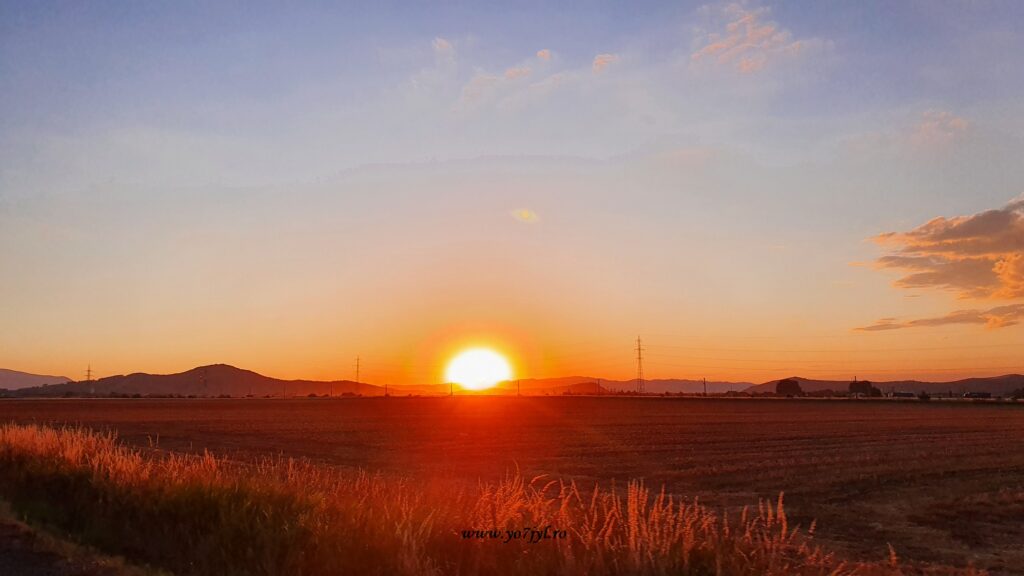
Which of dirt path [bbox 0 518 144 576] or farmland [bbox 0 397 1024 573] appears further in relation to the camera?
farmland [bbox 0 397 1024 573]

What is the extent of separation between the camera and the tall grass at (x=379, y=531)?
7.32m

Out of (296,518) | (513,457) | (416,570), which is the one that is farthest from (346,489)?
(513,457)

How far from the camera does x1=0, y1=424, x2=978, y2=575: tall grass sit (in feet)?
24.0

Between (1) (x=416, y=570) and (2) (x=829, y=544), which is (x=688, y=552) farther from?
(2) (x=829, y=544)

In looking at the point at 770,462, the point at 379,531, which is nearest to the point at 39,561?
the point at 379,531

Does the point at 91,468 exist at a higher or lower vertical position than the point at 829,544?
higher

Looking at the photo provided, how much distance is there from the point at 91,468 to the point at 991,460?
33.1m

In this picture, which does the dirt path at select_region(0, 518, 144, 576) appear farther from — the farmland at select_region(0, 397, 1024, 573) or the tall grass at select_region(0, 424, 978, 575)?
the farmland at select_region(0, 397, 1024, 573)

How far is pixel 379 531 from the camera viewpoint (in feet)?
28.3

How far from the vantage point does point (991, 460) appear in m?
31.2

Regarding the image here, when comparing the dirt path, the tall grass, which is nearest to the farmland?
the tall grass

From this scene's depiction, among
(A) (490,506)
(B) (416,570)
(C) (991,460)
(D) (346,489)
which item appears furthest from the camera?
(C) (991,460)

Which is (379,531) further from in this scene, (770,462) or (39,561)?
(770,462)

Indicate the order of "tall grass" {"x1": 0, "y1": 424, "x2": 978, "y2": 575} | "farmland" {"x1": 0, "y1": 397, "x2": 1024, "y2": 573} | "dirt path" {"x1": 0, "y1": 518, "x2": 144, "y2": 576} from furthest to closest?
"farmland" {"x1": 0, "y1": 397, "x2": 1024, "y2": 573}, "dirt path" {"x1": 0, "y1": 518, "x2": 144, "y2": 576}, "tall grass" {"x1": 0, "y1": 424, "x2": 978, "y2": 575}
